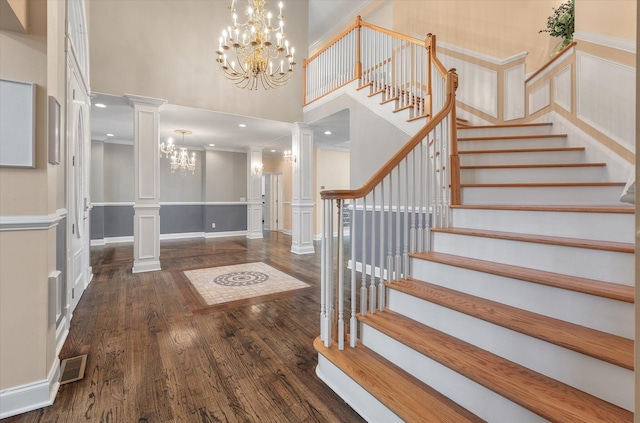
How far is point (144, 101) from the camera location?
4414 mm

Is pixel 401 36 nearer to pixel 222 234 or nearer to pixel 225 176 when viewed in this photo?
pixel 225 176

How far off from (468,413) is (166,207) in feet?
27.8

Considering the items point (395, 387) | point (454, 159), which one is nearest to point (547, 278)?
point (395, 387)

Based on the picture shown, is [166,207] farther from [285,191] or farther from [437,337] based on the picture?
[437,337]

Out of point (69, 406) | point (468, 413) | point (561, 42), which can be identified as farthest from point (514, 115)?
point (69, 406)

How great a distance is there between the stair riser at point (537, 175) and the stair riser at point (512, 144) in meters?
0.55

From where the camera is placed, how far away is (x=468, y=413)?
1310mm

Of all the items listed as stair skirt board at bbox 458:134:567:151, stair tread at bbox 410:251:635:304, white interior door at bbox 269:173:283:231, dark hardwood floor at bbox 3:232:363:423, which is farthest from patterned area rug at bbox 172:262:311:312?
white interior door at bbox 269:173:283:231

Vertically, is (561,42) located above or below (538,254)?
above

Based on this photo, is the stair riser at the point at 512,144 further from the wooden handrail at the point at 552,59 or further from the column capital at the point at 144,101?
the column capital at the point at 144,101

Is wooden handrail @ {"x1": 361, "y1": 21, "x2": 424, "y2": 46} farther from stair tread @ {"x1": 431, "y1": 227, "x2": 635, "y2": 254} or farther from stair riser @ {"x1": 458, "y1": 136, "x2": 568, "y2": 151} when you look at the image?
stair tread @ {"x1": 431, "y1": 227, "x2": 635, "y2": 254}

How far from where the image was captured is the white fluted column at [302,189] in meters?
5.95

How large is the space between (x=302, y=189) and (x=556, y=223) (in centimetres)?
465

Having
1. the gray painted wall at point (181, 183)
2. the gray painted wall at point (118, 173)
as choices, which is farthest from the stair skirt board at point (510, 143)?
the gray painted wall at point (118, 173)
